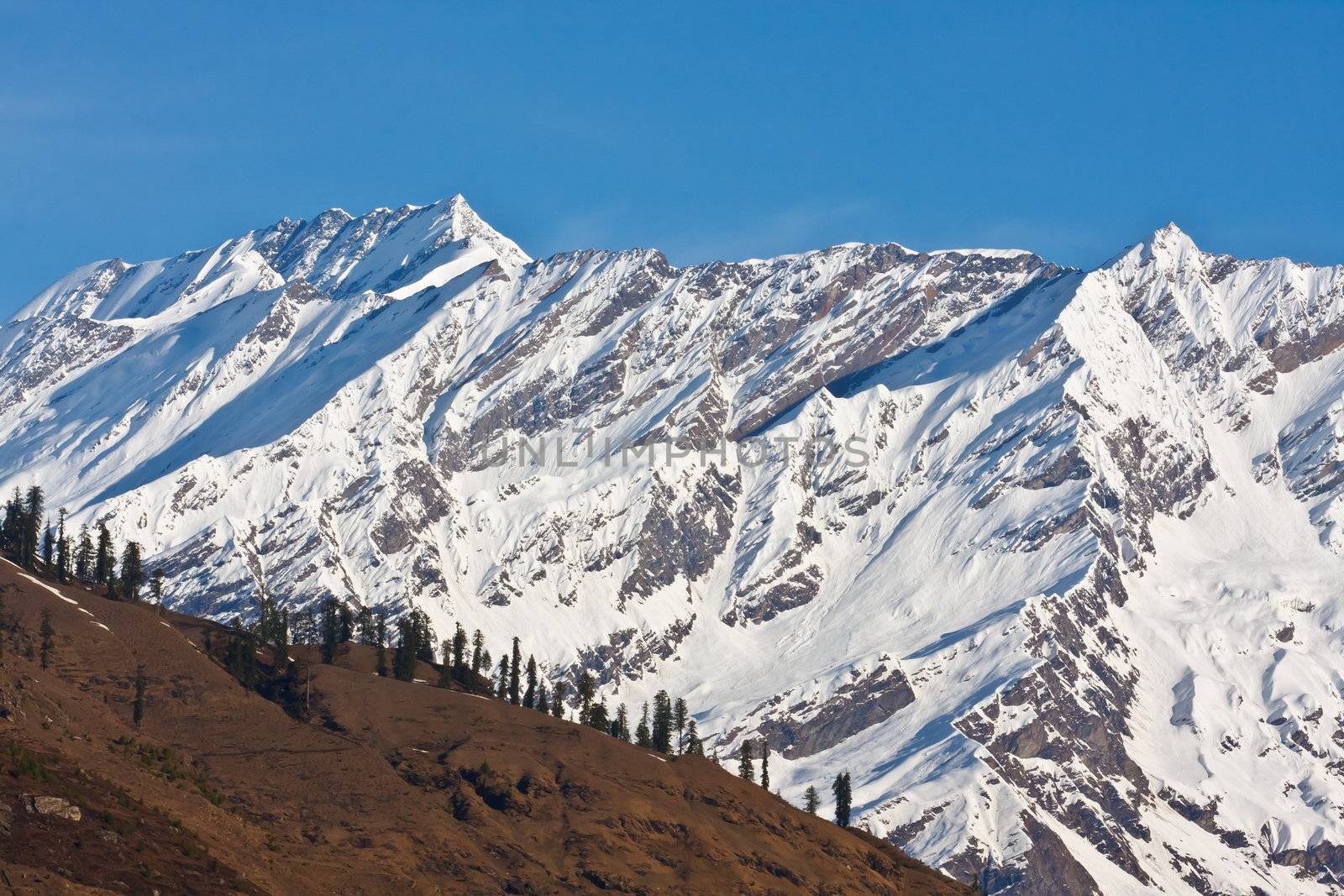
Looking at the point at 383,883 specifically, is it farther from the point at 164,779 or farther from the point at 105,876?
the point at 105,876

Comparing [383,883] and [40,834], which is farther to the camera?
[383,883]

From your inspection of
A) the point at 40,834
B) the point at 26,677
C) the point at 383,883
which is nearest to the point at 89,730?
the point at 26,677

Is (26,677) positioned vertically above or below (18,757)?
above

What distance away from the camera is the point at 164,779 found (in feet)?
630

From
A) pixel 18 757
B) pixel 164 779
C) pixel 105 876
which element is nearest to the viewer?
pixel 105 876

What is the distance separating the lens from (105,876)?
150250 millimetres

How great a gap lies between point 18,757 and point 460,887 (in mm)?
44820

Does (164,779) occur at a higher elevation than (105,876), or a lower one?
higher

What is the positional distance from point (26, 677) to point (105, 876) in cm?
5262

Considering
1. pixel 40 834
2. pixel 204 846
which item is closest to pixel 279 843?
pixel 204 846

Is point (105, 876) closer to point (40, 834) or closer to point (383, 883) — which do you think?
point (40, 834)

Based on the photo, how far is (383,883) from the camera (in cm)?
19238

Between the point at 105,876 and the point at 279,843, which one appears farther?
the point at 279,843

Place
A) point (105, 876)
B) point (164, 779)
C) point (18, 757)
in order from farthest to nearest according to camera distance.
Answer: point (164, 779) → point (18, 757) → point (105, 876)
